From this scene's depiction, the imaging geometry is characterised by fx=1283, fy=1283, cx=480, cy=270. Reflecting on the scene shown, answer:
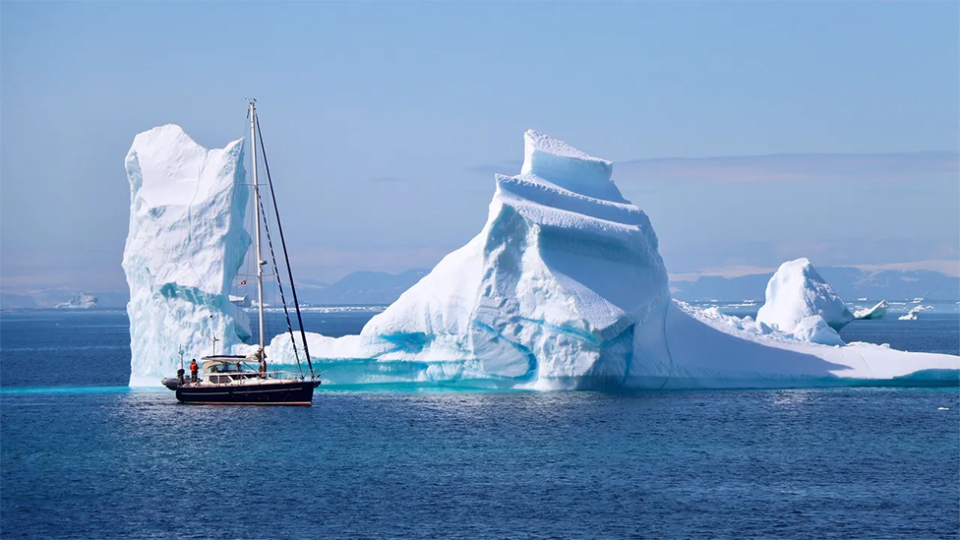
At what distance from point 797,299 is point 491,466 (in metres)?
35.0

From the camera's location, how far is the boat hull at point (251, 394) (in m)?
35.8

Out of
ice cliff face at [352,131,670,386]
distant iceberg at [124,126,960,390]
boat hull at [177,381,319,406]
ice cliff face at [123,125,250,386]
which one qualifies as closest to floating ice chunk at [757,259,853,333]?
distant iceberg at [124,126,960,390]

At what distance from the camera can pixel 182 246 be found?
39.1 meters

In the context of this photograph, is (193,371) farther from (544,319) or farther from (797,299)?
(797,299)

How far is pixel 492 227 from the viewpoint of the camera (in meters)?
35.3

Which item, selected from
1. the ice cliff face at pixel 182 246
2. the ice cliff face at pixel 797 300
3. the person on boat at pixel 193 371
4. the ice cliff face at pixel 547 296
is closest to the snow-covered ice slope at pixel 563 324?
the ice cliff face at pixel 547 296

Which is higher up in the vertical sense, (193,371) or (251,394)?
(193,371)

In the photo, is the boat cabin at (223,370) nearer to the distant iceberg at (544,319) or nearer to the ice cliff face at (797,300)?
the distant iceberg at (544,319)

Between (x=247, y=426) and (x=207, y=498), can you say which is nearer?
(x=207, y=498)

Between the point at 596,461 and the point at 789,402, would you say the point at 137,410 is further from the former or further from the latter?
the point at 789,402

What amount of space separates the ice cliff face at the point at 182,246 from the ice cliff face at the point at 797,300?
85.3 ft

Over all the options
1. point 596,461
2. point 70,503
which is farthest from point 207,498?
point 596,461

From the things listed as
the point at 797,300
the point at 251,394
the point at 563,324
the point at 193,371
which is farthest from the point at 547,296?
the point at 797,300

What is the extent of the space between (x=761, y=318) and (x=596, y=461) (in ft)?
115
